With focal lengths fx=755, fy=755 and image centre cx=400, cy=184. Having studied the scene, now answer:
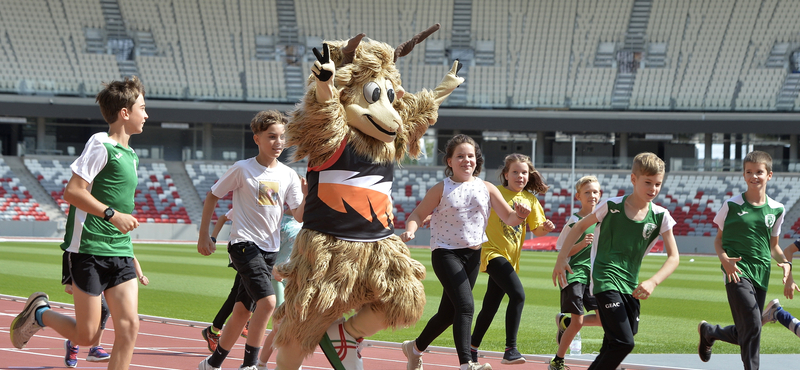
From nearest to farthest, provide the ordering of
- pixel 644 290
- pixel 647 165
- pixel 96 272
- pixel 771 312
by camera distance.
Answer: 1. pixel 96 272
2. pixel 644 290
3. pixel 647 165
4. pixel 771 312

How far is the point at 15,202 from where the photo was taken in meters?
35.2

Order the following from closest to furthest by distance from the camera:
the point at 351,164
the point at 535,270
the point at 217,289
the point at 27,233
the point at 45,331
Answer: the point at 351,164 < the point at 45,331 < the point at 217,289 < the point at 535,270 < the point at 27,233

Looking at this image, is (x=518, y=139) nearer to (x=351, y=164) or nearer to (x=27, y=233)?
(x=27, y=233)

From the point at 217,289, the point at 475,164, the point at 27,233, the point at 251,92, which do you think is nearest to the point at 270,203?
the point at 475,164

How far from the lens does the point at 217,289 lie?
14.3 meters

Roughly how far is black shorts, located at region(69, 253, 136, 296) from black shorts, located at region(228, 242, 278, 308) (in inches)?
44.0

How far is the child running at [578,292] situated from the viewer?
6453 millimetres

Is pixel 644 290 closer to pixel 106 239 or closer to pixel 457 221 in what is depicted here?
pixel 457 221

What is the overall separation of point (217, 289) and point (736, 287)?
410 inches

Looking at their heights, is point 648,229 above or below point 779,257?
above

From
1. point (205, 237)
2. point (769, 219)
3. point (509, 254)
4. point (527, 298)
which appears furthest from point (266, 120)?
point (527, 298)

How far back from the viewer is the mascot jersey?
479cm

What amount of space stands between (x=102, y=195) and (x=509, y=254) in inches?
137

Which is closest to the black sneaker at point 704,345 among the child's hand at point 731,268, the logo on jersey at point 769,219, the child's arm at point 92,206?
the child's hand at point 731,268
